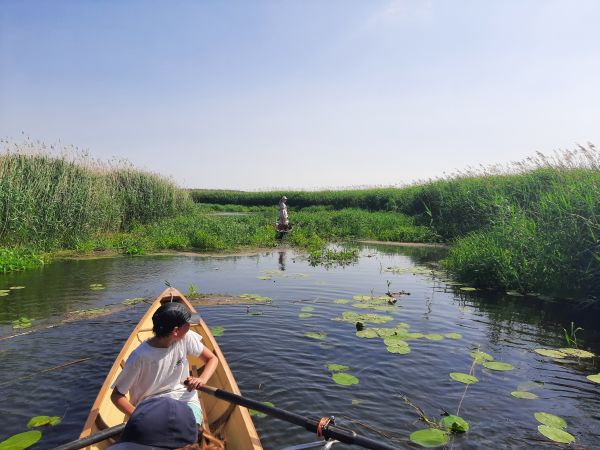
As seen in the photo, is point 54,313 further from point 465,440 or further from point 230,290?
point 465,440

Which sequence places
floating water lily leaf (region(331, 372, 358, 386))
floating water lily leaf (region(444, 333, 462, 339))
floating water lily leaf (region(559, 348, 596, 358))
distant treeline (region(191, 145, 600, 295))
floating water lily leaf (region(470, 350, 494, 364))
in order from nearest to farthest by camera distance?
1. floating water lily leaf (region(331, 372, 358, 386))
2. floating water lily leaf (region(470, 350, 494, 364))
3. floating water lily leaf (region(559, 348, 596, 358))
4. floating water lily leaf (region(444, 333, 462, 339))
5. distant treeline (region(191, 145, 600, 295))

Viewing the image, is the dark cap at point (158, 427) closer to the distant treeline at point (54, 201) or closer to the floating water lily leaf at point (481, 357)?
the floating water lily leaf at point (481, 357)

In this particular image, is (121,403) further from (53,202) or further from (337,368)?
(53,202)

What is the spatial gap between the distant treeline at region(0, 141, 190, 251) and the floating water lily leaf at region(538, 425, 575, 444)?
43.0 ft

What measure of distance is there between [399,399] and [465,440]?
0.90 m

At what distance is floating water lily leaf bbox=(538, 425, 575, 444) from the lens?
12.9 ft

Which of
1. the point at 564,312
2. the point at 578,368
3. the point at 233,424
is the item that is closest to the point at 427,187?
the point at 564,312

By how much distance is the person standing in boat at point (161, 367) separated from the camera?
325cm

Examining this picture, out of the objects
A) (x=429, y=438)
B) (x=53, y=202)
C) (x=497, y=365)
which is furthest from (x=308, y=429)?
(x=53, y=202)

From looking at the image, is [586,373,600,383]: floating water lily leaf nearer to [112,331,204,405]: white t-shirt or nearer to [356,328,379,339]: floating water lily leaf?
[356,328,379,339]: floating water lily leaf

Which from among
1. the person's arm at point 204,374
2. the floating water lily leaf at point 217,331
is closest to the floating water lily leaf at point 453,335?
the floating water lily leaf at point 217,331

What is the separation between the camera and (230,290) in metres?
9.88

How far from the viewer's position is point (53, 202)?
13.5 meters

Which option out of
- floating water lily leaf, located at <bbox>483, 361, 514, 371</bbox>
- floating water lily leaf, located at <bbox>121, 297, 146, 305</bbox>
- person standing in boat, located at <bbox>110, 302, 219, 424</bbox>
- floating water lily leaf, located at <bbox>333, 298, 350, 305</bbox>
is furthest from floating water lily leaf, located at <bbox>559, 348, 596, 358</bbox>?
floating water lily leaf, located at <bbox>121, 297, 146, 305</bbox>
